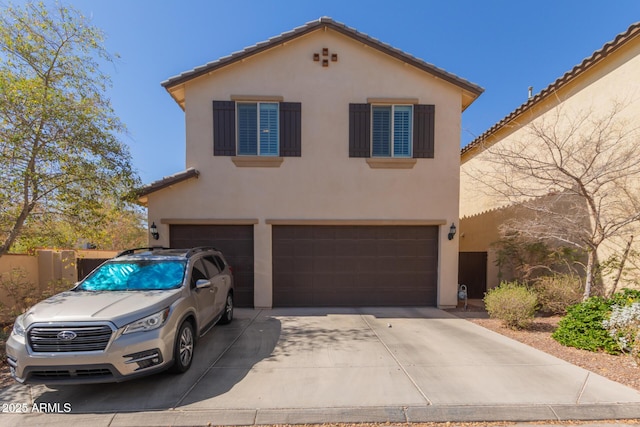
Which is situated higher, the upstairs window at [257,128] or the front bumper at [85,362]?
the upstairs window at [257,128]

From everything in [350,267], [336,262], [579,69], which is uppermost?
[579,69]

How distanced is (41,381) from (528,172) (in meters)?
9.13

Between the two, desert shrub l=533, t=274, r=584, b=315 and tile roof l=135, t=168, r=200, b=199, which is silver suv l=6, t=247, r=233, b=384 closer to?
A: tile roof l=135, t=168, r=200, b=199

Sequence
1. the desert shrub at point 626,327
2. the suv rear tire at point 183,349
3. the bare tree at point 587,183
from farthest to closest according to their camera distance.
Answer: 1. the bare tree at point 587,183
2. the desert shrub at point 626,327
3. the suv rear tire at point 183,349

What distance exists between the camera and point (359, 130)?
8.08 meters

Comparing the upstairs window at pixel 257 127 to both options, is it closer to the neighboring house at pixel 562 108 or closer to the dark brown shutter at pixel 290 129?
the dark brown shutter at pixel 290 129

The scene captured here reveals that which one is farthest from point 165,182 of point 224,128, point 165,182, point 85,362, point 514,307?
point 514,307

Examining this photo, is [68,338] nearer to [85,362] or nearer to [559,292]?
[85,362]

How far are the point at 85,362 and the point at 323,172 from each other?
6214mm

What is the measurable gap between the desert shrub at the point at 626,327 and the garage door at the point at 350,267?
3.81 m

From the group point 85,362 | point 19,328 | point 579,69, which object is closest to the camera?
point 85,362

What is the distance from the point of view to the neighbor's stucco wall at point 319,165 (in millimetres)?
7930

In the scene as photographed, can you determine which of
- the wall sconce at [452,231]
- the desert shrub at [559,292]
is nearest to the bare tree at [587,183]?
the desert shrub at [559,292]

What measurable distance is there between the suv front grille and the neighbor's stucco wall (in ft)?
14.7
